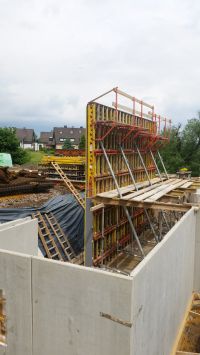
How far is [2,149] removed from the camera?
4109cm

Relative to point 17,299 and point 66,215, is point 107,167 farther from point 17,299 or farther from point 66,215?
point 17,299

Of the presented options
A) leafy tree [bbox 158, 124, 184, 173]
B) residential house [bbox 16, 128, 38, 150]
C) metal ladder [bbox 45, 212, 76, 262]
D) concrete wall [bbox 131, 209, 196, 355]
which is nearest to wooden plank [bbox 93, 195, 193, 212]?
concrete wall [bbox 131, 209, 196, 355]

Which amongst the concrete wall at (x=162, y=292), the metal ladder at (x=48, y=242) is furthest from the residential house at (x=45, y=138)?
the concrete wall at (x=162, y=292)

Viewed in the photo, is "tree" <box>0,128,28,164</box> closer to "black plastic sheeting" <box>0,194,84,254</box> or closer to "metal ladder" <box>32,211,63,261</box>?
"black plastic sheeting" <box>0,194,84,254</box>

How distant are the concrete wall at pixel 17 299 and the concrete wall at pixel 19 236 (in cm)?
145

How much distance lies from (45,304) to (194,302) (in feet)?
18.4

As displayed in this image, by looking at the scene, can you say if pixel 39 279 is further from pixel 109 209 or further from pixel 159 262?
pixel 109 209

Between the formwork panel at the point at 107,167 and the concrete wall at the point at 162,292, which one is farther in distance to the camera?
the formwork panel at the point at 107,167

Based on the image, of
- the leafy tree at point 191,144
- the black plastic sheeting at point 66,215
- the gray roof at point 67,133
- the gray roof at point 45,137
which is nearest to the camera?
the black plastic sheeting at point 66,215

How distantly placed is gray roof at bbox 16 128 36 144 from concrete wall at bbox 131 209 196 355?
92483 millimetres

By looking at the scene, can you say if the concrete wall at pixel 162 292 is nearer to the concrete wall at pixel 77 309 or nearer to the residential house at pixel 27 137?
the concrete wall at pixel 77 309

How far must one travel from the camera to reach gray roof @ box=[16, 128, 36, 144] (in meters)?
96.7

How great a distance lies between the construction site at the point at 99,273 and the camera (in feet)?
14.4

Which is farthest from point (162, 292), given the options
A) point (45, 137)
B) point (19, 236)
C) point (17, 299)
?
point (45, 137)
